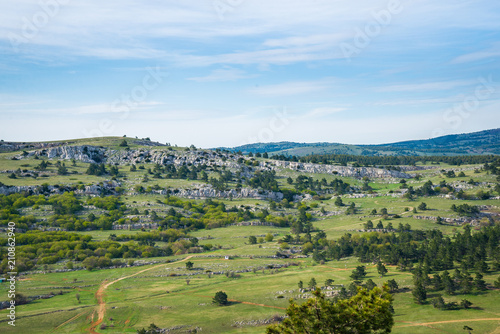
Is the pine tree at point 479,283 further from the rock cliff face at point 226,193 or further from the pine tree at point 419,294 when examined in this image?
the rock cliff face at point 226,193

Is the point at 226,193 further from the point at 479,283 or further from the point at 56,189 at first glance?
the point at 479,283

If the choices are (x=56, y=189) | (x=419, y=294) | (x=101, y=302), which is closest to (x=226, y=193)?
(x=56, y=189)

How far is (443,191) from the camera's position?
159750 millimetres

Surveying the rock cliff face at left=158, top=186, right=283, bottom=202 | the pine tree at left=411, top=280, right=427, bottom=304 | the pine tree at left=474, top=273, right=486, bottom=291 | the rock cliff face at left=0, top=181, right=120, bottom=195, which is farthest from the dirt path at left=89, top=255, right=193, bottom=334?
the rock cliff face at left=0, top=181, right=120, bottom=195

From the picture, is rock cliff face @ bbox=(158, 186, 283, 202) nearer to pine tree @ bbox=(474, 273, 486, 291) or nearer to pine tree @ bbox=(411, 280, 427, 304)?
pine tree @ bbox=(411, 280, 427, 304)

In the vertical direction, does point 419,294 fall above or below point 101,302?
above

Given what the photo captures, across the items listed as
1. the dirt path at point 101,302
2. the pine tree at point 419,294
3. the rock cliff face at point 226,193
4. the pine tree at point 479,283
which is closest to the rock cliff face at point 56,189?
the rock cliff face at point 226,193

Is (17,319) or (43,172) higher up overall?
(43,172)

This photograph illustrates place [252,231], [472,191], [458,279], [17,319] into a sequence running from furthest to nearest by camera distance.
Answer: [472,191], [252,231], [458,279], [17,319]

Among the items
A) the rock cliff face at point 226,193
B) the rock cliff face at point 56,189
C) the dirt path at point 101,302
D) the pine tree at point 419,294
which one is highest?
the rock cliff face at point 56,189

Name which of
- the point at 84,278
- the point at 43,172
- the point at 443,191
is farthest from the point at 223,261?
the point at 43,172

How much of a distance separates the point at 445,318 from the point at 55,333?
6090 centimetres

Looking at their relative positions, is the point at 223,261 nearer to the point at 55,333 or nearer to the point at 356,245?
the point at 356,245

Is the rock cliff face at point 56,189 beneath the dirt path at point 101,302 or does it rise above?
above
